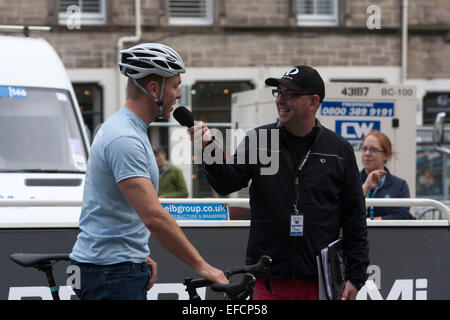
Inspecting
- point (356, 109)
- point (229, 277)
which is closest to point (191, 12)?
point (356, 109)

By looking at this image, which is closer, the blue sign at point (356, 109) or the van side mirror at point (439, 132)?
the blue sign at point (356, 109)

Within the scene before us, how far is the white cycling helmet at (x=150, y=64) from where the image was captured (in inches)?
131

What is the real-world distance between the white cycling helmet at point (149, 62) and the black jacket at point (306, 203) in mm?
642

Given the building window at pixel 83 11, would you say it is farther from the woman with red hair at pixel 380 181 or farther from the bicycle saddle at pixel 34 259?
the bicycle saddle at pixel 34 259

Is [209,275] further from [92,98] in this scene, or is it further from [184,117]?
[92,98]

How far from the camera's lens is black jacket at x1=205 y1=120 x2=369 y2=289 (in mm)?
3838

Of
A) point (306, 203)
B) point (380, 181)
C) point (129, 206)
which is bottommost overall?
point (380, 181)

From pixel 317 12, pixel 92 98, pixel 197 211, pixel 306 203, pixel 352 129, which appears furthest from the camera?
pixel 317 12

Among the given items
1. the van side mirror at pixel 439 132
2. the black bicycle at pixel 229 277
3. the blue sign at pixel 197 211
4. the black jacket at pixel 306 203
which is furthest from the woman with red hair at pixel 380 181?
the van side mirror at pixel 439 132

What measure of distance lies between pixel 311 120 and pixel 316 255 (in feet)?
2.25

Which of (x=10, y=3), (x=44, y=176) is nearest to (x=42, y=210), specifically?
(x=44, y=176)

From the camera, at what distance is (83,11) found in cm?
1791

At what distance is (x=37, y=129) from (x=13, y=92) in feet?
1.78

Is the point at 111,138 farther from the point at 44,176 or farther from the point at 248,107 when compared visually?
the point at 248,107
